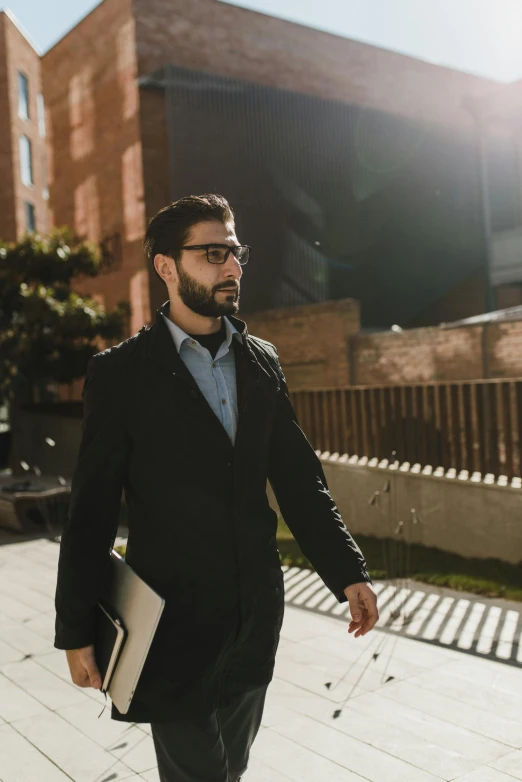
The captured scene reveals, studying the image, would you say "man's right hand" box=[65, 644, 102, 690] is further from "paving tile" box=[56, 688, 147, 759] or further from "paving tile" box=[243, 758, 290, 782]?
"paving tile" box=[56, 688, 147, 759]

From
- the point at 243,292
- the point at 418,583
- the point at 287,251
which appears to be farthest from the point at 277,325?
the point at 418,583

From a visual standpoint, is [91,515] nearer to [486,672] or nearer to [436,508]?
[486,672]

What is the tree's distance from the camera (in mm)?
16234

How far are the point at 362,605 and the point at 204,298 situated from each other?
3.12ft

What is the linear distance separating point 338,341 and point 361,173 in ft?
30.0

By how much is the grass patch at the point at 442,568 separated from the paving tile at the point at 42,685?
1.98 m

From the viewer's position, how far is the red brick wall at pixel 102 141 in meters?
20.0

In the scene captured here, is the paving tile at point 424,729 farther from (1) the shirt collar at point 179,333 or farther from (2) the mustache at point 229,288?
(2) the mustache at point 229,288

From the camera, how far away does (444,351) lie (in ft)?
45.0

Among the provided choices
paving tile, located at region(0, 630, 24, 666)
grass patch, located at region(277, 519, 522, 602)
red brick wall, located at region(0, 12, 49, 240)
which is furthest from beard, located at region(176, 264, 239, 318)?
red brick wall, located at region(0, 12, 49, 240)

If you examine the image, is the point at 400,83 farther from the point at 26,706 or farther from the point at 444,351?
the point at 26,706

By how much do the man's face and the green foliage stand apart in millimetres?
14182

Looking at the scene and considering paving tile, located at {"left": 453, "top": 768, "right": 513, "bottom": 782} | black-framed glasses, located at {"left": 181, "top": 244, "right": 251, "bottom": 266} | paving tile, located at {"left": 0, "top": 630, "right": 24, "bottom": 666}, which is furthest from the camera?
paving tile, located at {"left": 0, "top": 630, "right": 24, "bottom": 666}

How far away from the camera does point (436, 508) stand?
7789 mm
